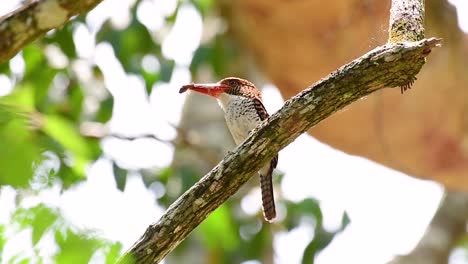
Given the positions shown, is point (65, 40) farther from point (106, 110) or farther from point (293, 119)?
point (293, 119)

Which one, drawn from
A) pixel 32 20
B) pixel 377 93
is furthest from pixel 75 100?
pixel 32 20

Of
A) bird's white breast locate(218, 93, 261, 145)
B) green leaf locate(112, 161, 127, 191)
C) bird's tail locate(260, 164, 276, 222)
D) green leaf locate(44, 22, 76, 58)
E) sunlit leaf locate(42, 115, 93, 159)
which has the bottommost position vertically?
sunlit leaf locate(42, 115, 93, 159)

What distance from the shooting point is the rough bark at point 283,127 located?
5.86 ft

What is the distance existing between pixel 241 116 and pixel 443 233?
255 cm

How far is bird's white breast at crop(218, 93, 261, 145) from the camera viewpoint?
140 inches

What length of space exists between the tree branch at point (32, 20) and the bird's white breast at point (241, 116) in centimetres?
187

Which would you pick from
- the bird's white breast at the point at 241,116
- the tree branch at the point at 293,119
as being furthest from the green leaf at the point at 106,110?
the tree branch at the point at 293,119

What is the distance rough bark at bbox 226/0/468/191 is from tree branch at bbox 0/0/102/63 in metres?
2.74

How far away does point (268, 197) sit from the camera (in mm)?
3756

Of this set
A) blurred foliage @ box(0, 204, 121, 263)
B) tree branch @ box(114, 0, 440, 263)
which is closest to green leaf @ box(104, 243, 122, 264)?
blurred foliage @ box(0, 204, 121, 263)

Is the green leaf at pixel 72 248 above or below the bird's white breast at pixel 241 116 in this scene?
below

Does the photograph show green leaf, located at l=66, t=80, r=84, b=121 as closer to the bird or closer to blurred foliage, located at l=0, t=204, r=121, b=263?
the bird

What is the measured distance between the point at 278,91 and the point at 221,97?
1.12 metres

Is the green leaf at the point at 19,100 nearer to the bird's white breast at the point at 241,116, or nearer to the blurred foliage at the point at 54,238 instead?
the blurred foliage at the point at 54,238
